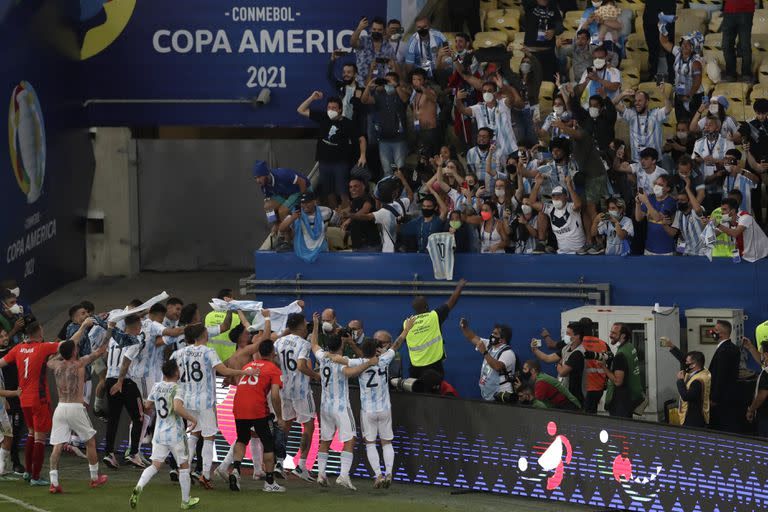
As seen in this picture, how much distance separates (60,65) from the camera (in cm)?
2367

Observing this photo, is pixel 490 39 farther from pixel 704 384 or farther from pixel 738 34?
pixel 704 384

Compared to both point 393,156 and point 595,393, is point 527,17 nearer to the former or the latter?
point 393,156

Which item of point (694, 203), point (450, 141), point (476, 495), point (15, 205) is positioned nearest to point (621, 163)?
point (694, 203)

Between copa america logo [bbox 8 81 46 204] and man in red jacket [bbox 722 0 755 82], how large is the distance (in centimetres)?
1020

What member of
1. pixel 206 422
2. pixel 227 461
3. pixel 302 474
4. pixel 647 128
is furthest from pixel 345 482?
pixel 647 128

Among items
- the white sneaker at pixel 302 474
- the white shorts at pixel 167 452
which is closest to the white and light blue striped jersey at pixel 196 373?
the white shorts at pixel 167 452

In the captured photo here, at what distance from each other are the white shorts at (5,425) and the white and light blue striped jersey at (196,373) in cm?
225

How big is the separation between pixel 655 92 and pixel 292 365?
28.7ft

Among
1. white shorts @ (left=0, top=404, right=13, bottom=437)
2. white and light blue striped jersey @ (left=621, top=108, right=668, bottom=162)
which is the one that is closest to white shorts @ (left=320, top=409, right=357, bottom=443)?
white shorts @ (left=0, top=404, right=13, bottom=437)

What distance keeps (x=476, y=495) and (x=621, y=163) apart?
19.8ft

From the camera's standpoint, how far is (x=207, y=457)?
1559 centimetres

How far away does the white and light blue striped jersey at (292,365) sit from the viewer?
1606 cm

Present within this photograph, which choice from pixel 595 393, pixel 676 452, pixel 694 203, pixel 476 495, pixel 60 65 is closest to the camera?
pixel 676 452

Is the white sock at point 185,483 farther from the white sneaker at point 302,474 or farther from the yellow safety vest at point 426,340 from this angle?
the yellow safety vest at point 426,340
